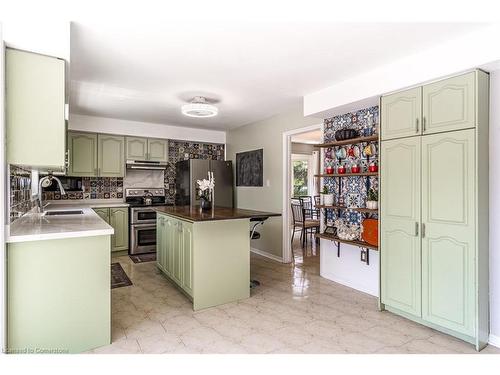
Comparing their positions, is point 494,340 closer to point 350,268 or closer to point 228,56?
point 350,268

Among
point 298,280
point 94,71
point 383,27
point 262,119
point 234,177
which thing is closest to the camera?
point 383,27

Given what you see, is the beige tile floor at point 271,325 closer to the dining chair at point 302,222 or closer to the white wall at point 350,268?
the white wall at point 350,268

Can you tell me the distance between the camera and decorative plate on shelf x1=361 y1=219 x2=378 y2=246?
3.21 meters

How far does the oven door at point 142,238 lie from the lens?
17.0 feet

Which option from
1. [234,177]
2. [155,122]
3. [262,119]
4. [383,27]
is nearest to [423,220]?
[383,27]

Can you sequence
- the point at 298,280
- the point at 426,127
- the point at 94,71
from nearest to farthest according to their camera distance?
the point at 426,127 → the point at 94,71 → the point at 298,280

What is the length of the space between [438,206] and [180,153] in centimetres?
473

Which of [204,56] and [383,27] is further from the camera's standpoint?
[204,56]

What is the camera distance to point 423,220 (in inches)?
101

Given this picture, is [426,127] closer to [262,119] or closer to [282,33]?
[282,33]

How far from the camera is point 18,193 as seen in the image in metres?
2.79

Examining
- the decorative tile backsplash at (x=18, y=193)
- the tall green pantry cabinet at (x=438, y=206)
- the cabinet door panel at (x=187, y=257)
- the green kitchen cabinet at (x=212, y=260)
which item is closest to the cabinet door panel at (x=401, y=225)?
the tall green pantry cabinet at (x=438, y=206)

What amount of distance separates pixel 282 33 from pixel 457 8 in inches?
45.5

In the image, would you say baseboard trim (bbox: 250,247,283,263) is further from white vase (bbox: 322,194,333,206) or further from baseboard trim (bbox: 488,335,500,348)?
baseboard trim (bbox: 488,335,500,348)
